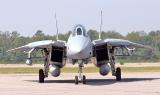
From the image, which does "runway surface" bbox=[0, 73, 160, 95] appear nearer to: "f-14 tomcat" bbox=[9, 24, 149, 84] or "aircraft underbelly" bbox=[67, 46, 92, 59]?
"f-14 tomcat" bbox=[9, 24, 149, 84]

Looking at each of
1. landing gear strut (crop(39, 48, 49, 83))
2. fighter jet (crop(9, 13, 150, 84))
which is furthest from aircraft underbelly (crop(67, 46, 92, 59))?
landing gear strut (crop(39, 48, 49, 83))

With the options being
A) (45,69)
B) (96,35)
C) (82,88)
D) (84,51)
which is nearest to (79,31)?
A: (84,51)

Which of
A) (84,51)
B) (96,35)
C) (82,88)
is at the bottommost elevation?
(82,88)

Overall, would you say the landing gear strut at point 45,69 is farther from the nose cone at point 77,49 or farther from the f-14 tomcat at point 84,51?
the nose cone at point 77,49

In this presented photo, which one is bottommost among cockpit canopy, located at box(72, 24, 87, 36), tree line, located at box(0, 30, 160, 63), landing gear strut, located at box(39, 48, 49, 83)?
landing gear strut, located at box(39, 48, 49, 83)

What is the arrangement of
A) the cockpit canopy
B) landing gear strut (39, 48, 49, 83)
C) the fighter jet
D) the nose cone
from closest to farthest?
the nose cone < the fighter jet < the cockpit canopy < landing gear strut (39, 48, 49, 83)

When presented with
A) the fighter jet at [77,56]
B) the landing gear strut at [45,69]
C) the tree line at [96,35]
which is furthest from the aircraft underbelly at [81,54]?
the tree line at [96,35]

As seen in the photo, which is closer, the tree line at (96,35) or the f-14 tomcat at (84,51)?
the f-14 tomcat at (84,51)

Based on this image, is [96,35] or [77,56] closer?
[77,56]

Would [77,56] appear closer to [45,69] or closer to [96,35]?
Result: [45,69]

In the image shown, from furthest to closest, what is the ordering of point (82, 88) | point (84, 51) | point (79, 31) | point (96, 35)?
point (96, 35) → point (79, 31) → point (84, 51) → point (82, 88)

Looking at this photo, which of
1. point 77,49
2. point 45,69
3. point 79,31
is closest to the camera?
point 77,49

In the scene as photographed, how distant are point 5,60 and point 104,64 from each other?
58.5m

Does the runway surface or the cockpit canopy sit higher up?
the cockpit canopy
